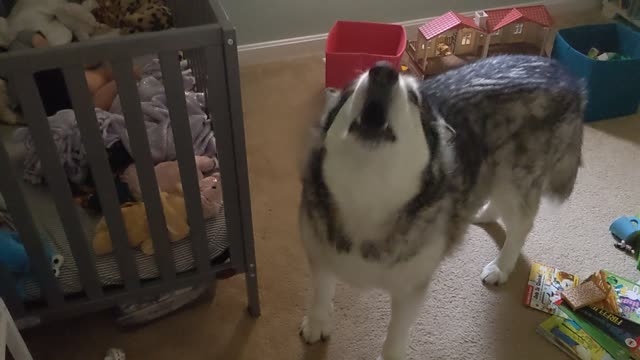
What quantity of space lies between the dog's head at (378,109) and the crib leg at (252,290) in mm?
745

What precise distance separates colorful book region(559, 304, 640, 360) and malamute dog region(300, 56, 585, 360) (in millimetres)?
241

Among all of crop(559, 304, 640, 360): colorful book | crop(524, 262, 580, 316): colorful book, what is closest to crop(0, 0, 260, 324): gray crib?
crop(524, 262, 580, 316): colorful book

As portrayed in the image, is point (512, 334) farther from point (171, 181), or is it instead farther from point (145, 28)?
point (145, 28)

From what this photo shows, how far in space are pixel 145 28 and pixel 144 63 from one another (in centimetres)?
13

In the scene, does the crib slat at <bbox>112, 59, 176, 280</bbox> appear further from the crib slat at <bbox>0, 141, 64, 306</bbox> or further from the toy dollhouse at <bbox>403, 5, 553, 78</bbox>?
the toy dollhouse at <bbox>403, 5, 553, 78</bbox>

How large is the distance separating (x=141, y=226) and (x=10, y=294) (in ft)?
1.07

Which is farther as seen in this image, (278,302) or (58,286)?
(278,302)

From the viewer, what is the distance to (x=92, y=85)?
6.06 feet

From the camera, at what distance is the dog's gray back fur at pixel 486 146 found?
122 centimetres

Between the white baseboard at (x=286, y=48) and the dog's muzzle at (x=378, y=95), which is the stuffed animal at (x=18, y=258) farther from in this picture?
the white baseboard at (x=286, y=48)

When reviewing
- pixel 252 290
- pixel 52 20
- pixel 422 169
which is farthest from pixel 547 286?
pixel 52 20

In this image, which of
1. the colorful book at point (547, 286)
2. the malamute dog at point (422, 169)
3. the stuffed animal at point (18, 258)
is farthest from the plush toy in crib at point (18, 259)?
the colorful book at point (547, 286)

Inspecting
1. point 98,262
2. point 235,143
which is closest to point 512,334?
point 235,143

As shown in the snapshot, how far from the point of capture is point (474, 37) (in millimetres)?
2662
